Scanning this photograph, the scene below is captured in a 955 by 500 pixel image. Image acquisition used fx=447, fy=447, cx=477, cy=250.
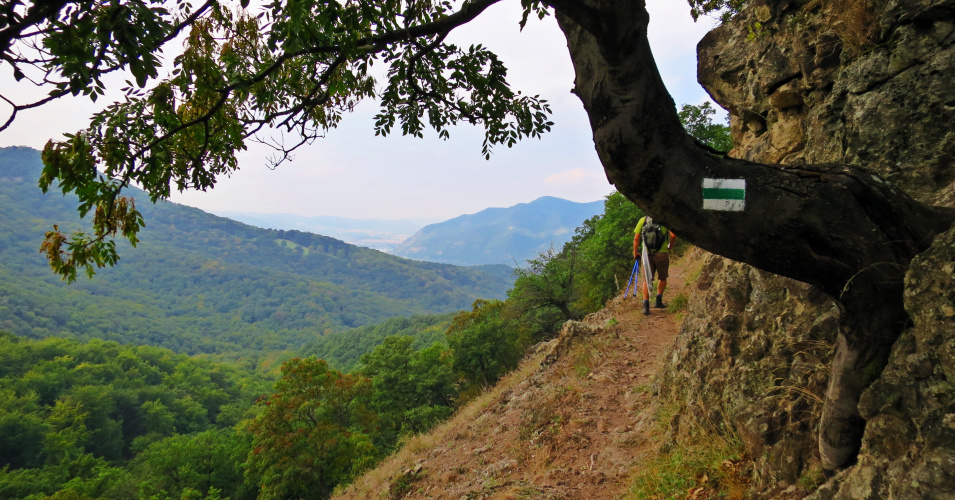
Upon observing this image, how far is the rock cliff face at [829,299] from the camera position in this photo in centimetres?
191

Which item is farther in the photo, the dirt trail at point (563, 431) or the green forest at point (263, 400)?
the green forest at point (263, 400)

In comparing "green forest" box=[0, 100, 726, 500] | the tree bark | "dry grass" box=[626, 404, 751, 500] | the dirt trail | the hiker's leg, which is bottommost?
"green forest" box=[0, 100, 726, 500]

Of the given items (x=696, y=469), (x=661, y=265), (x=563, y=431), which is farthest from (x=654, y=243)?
(x=696, y=469)

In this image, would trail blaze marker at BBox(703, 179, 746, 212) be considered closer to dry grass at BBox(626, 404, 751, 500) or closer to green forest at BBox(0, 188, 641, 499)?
dry grass at BBox(626, 404, 751, 500)

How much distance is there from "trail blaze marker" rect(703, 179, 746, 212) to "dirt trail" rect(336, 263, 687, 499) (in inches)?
124

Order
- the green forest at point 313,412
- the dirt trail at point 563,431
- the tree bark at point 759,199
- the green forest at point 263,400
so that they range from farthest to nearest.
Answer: the green forest at point 263,400 < the green forest at point 313,412 < the dirt trail at point 563,431 < the tree bark at point 759,199

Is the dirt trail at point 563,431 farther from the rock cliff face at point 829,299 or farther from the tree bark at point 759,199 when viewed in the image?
the tree bark at point 759,199

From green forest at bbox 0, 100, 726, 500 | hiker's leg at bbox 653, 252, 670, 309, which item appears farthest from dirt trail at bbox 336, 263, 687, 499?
green forest at bbox 0, 100, 726, 500

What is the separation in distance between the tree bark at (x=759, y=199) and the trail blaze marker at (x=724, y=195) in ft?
0.07

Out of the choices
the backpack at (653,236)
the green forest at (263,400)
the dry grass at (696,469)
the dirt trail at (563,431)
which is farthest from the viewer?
the green forest at (263,400)

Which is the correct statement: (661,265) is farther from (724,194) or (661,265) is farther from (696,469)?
(724,194)

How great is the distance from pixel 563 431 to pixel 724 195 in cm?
458

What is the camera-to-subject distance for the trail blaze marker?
211 centimetres

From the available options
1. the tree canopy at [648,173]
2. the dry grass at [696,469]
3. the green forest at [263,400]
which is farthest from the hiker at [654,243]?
the green forest at [263,400]
